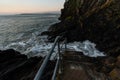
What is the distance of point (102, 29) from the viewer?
1839 cm

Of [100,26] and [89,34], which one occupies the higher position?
[100,26]

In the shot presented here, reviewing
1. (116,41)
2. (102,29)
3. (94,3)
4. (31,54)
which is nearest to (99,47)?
(116,41)

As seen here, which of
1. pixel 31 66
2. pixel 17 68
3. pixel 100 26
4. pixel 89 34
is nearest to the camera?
pixel 17 68

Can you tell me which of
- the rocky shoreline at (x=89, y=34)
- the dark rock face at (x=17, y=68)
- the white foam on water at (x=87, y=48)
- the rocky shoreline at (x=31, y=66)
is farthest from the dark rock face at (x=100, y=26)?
the dark rock face at (x=17, y=68)

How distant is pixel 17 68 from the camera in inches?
406

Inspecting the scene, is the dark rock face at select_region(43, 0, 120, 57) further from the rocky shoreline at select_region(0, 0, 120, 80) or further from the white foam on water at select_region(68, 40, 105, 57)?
the white foam on water at select_region(68, 40, 105, 57)

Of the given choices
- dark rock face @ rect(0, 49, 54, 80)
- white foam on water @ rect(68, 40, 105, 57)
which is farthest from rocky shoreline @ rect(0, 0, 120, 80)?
white foam on water @ rect(68, 40, 105, 57)

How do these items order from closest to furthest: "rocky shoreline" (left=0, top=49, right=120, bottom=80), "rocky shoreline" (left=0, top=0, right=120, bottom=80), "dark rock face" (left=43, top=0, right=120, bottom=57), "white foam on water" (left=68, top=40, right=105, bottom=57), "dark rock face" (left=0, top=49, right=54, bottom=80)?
"rocky shoreline" (left=0, top=49, right=120, bottom=80)
"dark rock face" (left=0, top=49, right=54, bottom=80)
"rocky shoreline" (left=0, top=0, right=120, bottom=80)
"white foam on water" (left=68, top=40, right=105, bottom=57)
"dark rock face" (left=43, top=0, right=120, bottom=57)

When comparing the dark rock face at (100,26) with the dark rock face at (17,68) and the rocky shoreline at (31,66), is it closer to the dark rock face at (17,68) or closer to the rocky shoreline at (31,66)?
the rocky shoreline at (31,66)

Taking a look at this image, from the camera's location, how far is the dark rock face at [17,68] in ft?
30.4

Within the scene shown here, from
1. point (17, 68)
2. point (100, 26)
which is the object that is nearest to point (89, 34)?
point (100, 26)

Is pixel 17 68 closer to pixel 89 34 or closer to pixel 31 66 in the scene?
pixel 31 66

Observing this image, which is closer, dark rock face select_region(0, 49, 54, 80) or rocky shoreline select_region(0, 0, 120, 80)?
dark rock face select_region(0, 49, 54, 80)

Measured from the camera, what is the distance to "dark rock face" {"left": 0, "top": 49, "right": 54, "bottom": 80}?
9.25 meters
